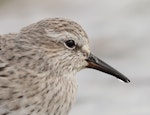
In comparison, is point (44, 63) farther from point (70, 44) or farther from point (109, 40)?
point (109, 40)

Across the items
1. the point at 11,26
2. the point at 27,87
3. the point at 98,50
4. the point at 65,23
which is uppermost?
the point at 11,26

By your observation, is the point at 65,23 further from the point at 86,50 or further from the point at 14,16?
the point at 14,16

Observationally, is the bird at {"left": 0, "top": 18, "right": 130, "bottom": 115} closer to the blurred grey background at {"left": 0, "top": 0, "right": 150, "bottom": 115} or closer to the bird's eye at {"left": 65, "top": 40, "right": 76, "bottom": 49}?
the bird's eye at {"left": 65, "top": 40, "right": 76, "bottom": 49}

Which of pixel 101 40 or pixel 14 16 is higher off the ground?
pixel 14 16

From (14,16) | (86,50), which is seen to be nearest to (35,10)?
(14,16)

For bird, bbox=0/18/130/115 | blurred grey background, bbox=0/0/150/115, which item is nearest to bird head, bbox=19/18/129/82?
→ bird, bbox=0/18/130/115

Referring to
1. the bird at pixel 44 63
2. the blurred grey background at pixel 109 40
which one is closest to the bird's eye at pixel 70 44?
the bird at pixel 44 63

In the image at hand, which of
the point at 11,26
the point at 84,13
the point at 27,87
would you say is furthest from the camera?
the point at 84,13
